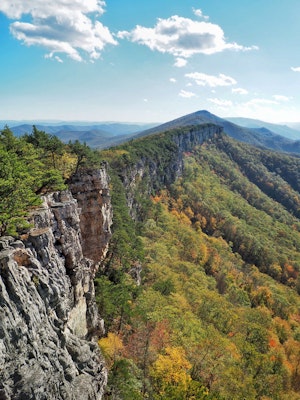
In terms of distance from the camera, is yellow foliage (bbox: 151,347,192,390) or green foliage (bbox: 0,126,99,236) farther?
yellow foliage (bbox: 151,347,192,390)

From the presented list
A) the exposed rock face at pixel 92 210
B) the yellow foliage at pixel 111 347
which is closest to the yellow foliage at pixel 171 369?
the yellow foliage at pixel 111 347

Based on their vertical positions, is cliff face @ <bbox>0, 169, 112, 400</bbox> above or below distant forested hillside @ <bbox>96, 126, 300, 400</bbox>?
above

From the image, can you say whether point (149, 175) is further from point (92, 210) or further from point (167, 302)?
point (92, 210)

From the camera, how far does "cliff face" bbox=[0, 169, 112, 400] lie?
73.8 ft

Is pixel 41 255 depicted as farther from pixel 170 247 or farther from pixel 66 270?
pixel 170 247

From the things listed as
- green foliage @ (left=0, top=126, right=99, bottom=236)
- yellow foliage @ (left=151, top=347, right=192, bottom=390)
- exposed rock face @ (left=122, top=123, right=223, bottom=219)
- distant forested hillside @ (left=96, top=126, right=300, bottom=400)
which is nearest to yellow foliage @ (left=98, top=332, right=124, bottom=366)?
distant forested hillside @ (left=96, top=126, right=300, bottom=400)

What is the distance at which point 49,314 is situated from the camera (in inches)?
1151

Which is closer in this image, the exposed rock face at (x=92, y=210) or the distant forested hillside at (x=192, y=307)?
the distant forested hillside at (x=192, y=307)

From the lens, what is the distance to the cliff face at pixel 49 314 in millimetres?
22484

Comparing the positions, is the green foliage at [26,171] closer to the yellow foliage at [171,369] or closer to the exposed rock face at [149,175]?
the yellow foliage at [171,369]

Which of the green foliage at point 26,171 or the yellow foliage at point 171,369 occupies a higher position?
the green foliage at point 26,171

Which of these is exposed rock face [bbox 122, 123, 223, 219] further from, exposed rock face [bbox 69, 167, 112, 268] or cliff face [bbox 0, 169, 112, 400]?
cliff face [bbox 0, 169, 112, 400]

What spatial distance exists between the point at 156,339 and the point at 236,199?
152 meters

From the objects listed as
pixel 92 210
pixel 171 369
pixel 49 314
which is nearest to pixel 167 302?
pixel 171 369
